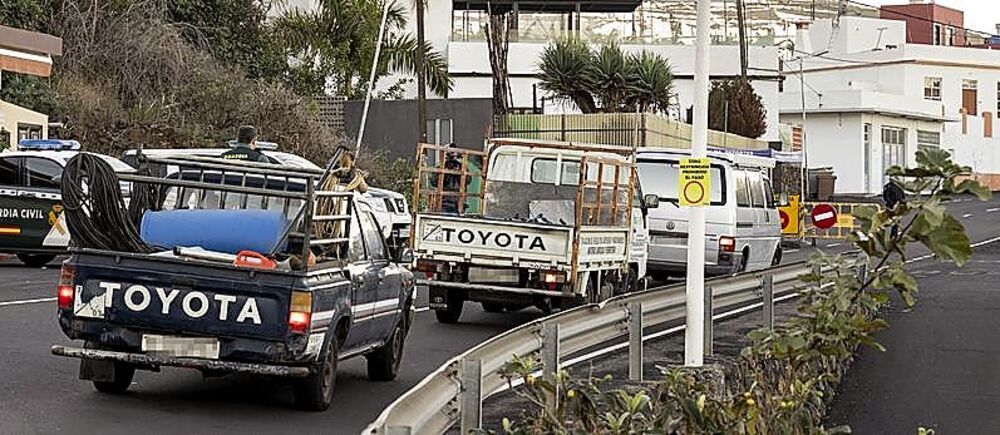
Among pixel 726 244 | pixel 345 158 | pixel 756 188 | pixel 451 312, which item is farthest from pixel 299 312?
pixel 756 188

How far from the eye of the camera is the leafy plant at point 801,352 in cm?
757

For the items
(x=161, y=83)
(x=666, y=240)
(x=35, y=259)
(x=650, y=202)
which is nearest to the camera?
(x=650, y=202)

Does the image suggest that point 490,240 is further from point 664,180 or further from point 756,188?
point 756,188

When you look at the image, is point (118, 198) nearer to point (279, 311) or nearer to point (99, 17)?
point (279, 311)

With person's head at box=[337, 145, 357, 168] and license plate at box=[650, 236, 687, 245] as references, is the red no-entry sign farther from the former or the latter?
person's head at box=[337, 145, 357, 168]

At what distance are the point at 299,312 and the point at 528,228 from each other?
6800mm

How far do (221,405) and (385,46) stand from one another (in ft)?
114

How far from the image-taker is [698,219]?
1135cm

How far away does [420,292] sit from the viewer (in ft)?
76.0

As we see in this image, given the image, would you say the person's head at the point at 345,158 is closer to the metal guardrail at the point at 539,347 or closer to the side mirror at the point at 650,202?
the metal guardrail at the point at 539,347

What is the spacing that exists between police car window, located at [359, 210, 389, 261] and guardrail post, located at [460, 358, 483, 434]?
5.88 m

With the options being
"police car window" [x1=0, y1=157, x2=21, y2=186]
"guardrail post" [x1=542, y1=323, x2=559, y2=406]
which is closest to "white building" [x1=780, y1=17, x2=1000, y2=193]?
"police car window" [x1=0, y1=157, x2=21, y2=186]

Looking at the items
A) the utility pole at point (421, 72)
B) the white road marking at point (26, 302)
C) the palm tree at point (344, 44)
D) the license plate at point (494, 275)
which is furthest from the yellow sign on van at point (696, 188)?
the palm tree at point (344, 44)

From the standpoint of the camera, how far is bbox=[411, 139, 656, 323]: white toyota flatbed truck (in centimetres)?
1762
